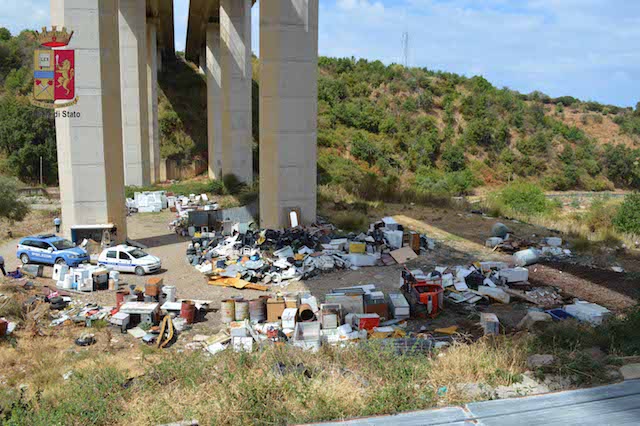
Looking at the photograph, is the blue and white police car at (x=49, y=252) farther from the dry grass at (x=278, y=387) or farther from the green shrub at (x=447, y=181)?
the green shrub at (x=447, y=181)

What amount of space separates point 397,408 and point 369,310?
26.7 ft

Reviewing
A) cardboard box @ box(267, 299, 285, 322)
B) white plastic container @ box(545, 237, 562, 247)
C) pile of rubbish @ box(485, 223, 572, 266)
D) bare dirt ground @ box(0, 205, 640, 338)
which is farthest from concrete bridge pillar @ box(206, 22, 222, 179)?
cardboard box @ box(267, 299, 285, 322)

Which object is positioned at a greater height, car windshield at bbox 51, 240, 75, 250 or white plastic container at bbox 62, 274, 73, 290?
car windshield at bbox 51, 240, 75, 250

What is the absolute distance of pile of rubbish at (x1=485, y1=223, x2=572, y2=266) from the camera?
1936 cm

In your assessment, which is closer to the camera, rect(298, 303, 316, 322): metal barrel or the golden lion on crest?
rect(298, 303, 316, 322): metal barrel

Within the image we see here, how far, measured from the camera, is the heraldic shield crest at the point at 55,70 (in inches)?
836

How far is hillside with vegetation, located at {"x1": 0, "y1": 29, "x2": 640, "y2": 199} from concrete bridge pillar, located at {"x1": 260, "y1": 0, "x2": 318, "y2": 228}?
22.9 meters

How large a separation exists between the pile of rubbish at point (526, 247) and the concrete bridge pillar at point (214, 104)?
91.9ft

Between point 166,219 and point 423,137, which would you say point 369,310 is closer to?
point 166,219

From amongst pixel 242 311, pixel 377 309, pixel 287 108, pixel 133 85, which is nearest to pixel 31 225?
pixel 287 108

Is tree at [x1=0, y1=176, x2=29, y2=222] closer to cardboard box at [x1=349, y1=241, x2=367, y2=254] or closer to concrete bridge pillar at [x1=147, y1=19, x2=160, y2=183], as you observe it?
concrete bridge pillar at [x1=147, y1=19, x2=160, y2=183]

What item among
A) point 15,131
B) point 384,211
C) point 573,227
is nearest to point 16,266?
point 384,211

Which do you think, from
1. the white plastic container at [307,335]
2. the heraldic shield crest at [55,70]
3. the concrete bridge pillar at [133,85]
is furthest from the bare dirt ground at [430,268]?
the concrete bridge pillar at [133,85]

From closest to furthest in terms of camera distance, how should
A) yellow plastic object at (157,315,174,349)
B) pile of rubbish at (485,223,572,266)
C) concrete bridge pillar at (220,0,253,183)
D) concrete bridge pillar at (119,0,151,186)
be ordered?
yellow plastic object at (157,315,174,349)
pile of rubbish at (485,223,572,266)
concrete bridge pillar at (220,0,253,183)
concrete bridge pillar at (119,0,151,186)
